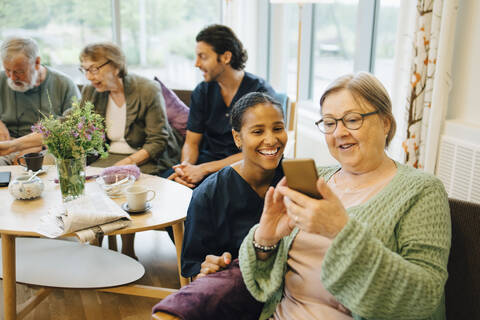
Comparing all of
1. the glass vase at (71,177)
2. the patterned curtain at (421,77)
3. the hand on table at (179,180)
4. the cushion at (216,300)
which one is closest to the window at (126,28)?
the hand on table at (179,180)

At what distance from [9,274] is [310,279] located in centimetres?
132

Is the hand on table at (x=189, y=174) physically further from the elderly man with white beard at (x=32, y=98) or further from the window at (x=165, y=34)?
the window at (x=165, y=34)

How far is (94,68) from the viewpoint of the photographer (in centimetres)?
277

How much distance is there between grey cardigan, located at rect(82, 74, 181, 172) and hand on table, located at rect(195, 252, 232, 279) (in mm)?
1486

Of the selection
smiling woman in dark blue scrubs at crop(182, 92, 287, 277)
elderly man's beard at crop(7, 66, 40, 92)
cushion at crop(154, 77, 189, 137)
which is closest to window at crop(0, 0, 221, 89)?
elderly man's beard at crop(7, 66, 40, 92)

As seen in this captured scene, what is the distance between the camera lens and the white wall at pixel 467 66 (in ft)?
7.42

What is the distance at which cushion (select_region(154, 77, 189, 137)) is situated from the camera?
321 centimetres

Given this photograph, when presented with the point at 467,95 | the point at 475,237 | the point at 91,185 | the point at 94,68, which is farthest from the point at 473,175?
the point at 94,68

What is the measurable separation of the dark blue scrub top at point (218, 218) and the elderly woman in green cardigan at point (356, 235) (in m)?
0.27

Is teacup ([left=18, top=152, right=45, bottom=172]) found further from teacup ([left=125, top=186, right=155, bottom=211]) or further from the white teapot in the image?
teacup ([left=125, top=186, right=155, bottom=211])

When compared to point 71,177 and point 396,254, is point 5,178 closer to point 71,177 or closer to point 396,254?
point 71,177

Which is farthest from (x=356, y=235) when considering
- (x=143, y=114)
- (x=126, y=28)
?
(x=126, y=28)

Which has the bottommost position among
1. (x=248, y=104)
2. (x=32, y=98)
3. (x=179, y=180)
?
(x=179, y=180)

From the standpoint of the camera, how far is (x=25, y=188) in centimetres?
199
